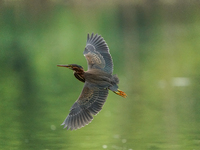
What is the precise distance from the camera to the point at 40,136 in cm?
1302

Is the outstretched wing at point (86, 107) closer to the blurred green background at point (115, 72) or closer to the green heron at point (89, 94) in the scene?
the green heron at point (89, 94)

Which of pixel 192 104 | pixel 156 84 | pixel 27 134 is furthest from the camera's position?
pixel 156 84

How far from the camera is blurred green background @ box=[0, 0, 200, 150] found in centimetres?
1309

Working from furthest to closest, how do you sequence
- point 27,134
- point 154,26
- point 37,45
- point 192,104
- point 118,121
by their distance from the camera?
point 154,26 < point 37,45 < point 192,104 < point 118,121 < point 27,134

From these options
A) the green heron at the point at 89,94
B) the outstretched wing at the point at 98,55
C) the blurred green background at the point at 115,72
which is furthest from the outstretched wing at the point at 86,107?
the blurred green background at the point at 115,72

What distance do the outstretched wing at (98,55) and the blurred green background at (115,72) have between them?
2612 mm

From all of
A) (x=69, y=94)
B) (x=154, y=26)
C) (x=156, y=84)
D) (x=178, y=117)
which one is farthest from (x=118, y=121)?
(x=154, y=26)

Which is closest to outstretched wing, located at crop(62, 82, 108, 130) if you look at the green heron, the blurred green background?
the green heron

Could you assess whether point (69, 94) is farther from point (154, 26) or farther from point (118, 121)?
point (154, 26)

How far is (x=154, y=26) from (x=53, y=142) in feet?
73.0

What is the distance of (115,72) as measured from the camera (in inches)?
852

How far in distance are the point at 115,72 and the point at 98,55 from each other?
38.0 feet

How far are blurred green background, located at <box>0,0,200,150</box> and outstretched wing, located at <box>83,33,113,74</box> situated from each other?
261 centimetres

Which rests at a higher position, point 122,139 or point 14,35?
point 14,35
